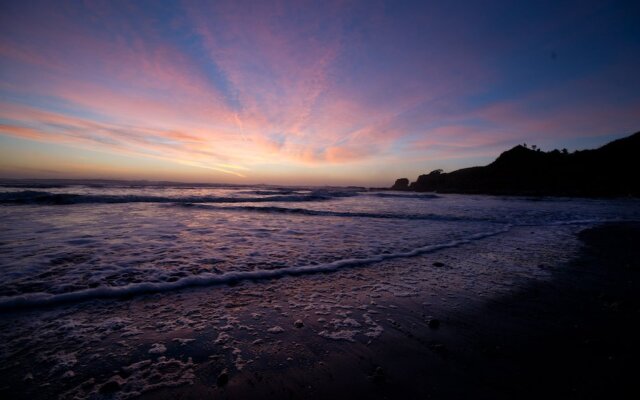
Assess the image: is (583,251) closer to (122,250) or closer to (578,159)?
(122,250)

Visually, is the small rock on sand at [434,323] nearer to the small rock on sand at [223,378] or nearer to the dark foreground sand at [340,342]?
the dark foreground sand at [340,342]

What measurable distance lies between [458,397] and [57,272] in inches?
226

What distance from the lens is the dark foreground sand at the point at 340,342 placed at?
80.2 inches

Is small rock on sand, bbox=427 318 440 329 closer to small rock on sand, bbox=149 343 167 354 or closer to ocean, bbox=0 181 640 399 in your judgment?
ocean, bbox=0 181 640 399

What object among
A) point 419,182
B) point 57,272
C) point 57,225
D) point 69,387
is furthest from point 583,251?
point 419,182

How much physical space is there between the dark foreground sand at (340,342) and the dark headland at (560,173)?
4628 cm

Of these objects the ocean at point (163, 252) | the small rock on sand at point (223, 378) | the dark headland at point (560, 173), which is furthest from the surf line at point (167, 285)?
the dark headland at point (560, 173)

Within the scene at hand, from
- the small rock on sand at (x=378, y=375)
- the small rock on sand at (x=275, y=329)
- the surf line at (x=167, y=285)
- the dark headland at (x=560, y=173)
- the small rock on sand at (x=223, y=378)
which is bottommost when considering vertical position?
the small rock on sand at (x=275, y=329)

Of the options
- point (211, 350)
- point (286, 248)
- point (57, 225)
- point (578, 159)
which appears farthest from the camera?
point (578, 159)

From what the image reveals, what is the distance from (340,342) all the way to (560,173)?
196 ft

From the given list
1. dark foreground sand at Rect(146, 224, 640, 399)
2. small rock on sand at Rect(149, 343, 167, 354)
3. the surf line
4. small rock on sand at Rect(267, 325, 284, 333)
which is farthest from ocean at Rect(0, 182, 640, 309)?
dark foreground sand at Rect(146, 224, 640, 399)

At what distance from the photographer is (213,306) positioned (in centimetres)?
343

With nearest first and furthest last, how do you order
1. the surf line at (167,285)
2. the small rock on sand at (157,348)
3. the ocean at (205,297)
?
1. the ocean at (205,297)
2. the small rock on sand at (157,348)
3. the surf line at (167,285)

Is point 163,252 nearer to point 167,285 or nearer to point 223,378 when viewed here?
point 167,285
